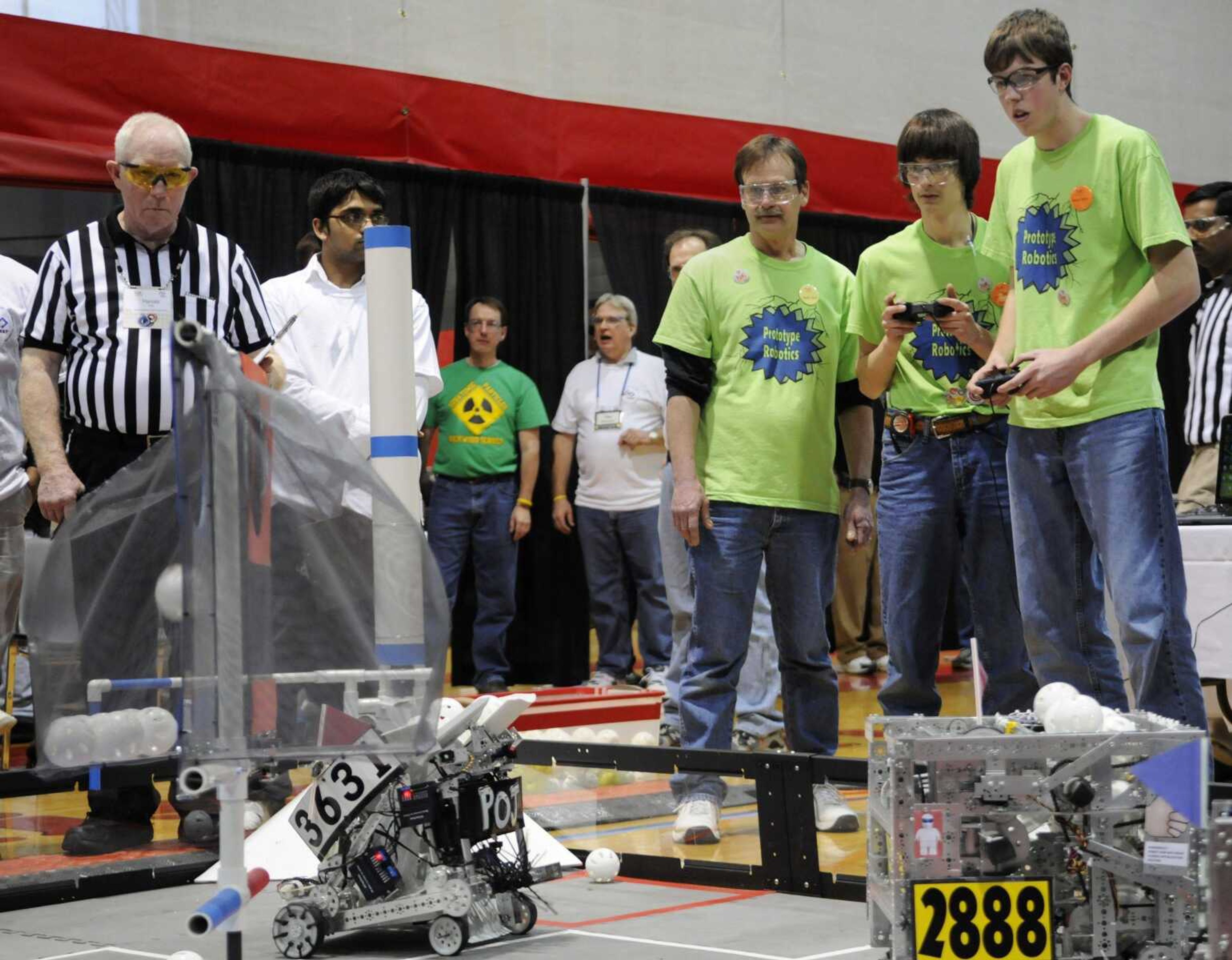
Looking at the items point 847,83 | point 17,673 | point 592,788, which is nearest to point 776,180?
point 592,788

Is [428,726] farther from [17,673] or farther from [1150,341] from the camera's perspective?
[17,673]

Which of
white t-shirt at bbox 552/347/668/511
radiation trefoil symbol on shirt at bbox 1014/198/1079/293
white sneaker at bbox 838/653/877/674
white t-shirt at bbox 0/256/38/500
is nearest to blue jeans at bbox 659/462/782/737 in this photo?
radiation trefoil symbol on shirt at bbox 1014/198/1079/293

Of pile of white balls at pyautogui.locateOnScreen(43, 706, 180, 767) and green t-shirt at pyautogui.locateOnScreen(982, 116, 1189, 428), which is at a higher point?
green t-shirt at pyautogui.locateOnScreen(982, 116, 1189, 428)

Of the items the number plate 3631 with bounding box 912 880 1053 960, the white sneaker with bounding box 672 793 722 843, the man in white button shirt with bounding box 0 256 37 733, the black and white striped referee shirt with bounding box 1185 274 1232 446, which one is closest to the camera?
the number plate 3631 with bounding box 912 880 1053 960

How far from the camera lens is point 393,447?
3730 mm

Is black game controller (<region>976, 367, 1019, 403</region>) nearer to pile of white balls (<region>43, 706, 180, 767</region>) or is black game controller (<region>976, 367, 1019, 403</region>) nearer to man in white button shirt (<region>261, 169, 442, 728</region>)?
pile of white balls (<region>43, 706, 180, 767</region>)

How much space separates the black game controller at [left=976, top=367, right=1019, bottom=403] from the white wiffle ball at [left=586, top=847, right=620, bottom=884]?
138cm

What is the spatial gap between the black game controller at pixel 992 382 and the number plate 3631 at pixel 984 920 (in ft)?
3.61

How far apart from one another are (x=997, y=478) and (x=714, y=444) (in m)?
0.72

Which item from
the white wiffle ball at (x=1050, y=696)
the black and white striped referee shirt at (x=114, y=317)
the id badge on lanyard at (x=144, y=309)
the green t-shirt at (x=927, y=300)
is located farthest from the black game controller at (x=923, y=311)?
the id badge on lanyard at (x=144, y=309)

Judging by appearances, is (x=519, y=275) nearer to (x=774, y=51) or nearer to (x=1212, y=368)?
(x=774, y=51)

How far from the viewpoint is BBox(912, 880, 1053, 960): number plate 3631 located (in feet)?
8.45

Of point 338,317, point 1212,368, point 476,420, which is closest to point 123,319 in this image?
point 338,317

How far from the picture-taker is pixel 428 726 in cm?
267
